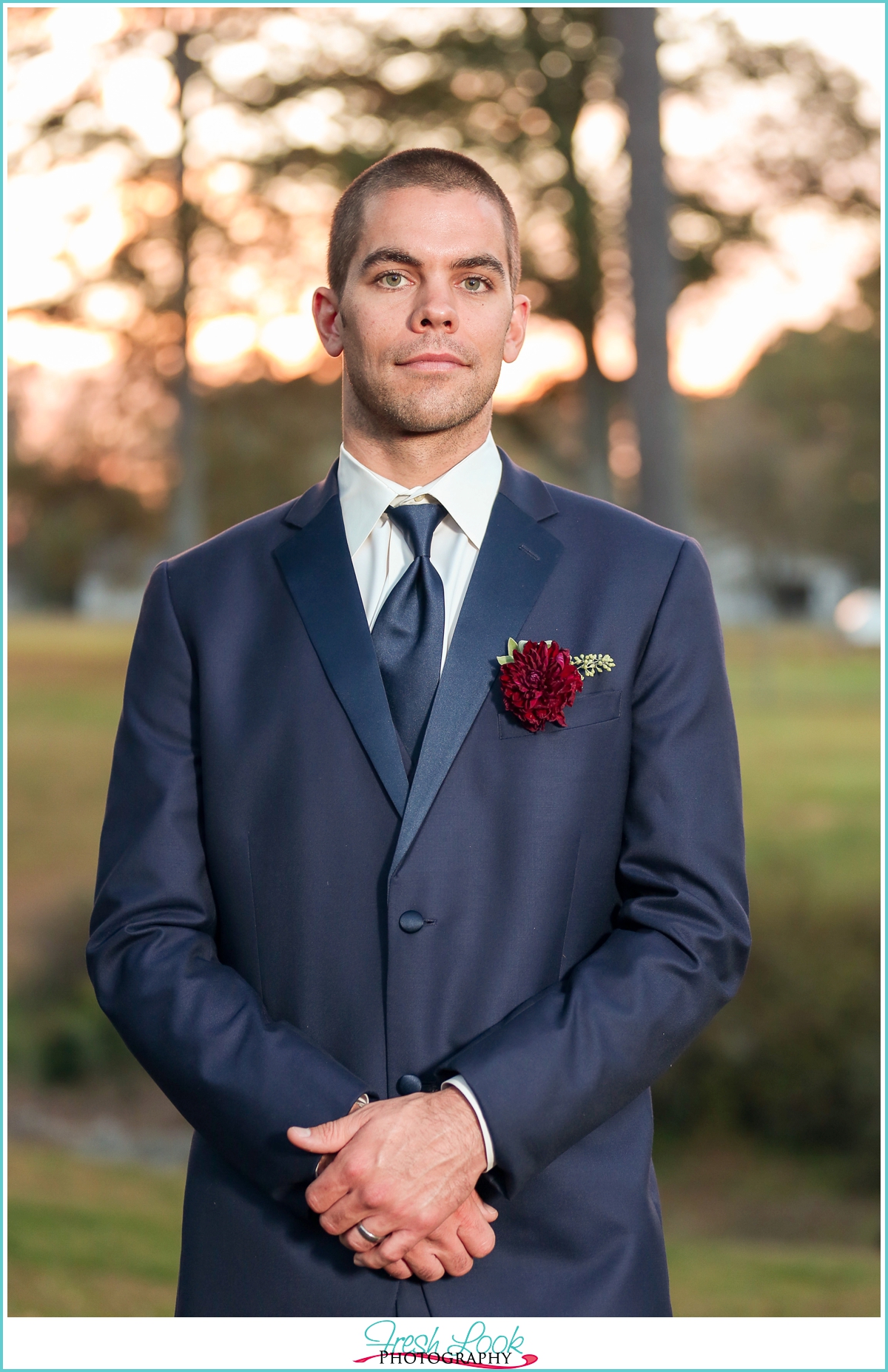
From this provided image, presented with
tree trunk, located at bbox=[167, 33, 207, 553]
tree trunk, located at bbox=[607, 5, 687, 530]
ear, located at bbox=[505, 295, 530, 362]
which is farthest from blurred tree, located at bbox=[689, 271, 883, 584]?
ear, located at bbox=[505, 295, 530, 362]

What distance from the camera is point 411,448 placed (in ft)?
6.82

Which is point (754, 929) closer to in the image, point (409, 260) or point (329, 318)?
point (329, 318)

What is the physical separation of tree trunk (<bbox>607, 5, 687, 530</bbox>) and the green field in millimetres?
3095

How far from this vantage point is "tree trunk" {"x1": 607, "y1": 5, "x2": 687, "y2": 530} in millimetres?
5383

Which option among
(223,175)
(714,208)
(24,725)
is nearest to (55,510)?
(24,725)

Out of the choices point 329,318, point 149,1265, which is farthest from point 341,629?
point 149,1265

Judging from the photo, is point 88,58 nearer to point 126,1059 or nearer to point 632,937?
point 126,1059

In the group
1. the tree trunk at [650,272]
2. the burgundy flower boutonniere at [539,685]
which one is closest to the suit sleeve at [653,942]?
the burgundy flower boutonniere at [539,685]

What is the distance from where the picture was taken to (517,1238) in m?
1.94

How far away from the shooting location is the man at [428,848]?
1860mm

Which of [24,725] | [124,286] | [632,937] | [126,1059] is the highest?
[124,286]

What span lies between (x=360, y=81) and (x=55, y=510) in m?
4.88

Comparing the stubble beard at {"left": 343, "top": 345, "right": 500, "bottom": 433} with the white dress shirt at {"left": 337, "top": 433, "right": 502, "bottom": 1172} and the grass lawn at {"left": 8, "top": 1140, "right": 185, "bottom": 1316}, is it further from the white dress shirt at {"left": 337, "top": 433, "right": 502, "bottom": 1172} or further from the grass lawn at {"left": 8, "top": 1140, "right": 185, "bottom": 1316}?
the grass lawn at {"left": 8, "top": 1140, "right": 185, "bottom": 1316}

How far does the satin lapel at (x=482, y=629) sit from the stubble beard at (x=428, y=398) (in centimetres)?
18
